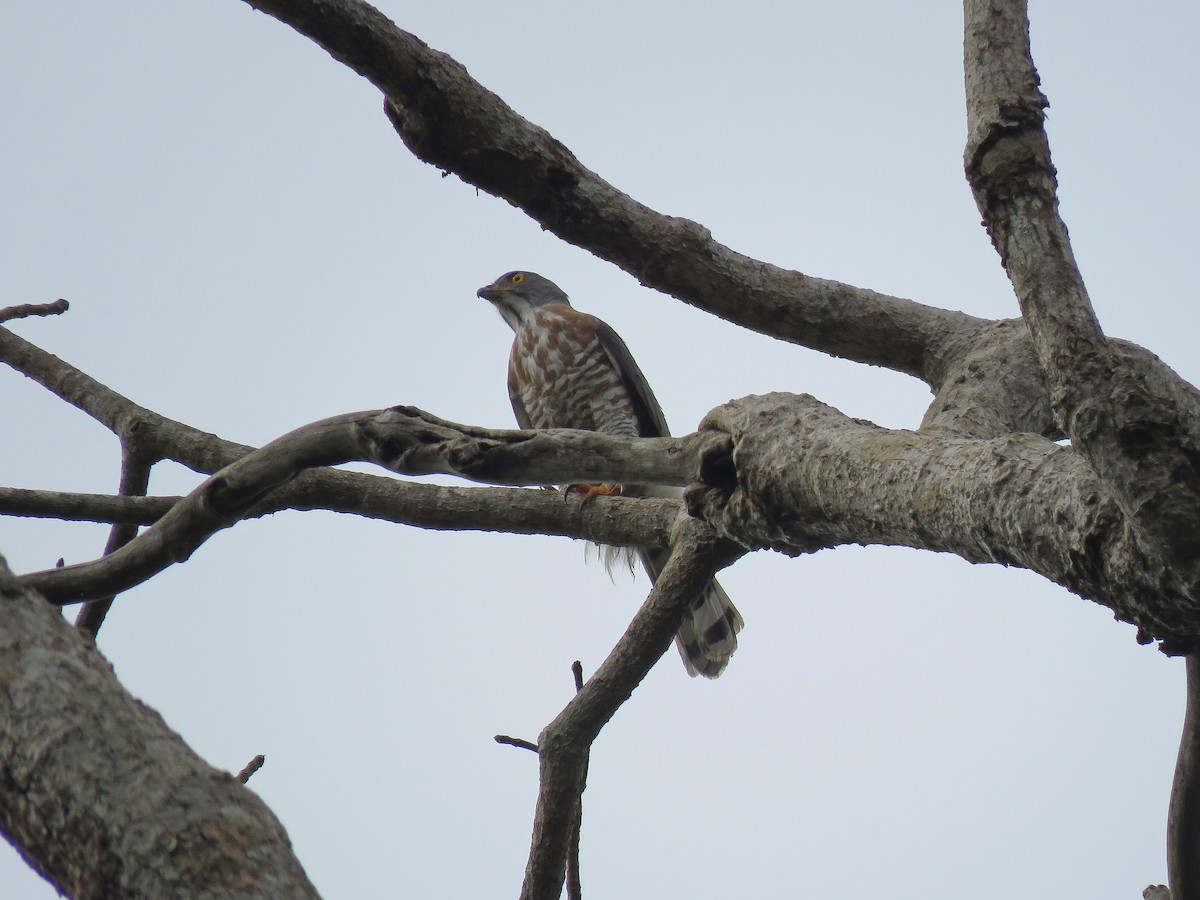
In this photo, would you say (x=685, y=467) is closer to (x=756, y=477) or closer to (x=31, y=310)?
(x=756, y=477)

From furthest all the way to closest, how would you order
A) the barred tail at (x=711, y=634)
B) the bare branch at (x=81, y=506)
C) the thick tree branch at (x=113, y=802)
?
the barred tail at (x=711, y=634)
the bare branch at (x=81, y=506)
the thick tree branch at (x=113, y=802)

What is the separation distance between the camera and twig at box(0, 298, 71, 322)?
385cm

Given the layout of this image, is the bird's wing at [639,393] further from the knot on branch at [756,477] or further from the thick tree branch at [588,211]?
the knot on branch at [756,477]

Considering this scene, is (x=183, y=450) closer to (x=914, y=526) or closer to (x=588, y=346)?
(x=914, y=526)

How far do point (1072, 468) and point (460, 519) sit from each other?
7.44 feet

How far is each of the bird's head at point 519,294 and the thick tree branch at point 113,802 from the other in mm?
6409

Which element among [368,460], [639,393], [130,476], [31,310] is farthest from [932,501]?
[639,393]

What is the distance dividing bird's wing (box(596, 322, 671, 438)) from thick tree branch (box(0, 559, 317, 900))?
5.43 metres

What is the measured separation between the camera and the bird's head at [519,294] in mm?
7715

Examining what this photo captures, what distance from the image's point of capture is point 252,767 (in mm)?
2857

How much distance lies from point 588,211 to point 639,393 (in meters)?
3.83

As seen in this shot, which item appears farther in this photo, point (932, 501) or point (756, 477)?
point (756, 477)

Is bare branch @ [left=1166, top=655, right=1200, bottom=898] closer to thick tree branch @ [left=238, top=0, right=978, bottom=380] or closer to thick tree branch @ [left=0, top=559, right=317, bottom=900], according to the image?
thick tree branch @ [left=238, top=0, right=978, bottom=380]

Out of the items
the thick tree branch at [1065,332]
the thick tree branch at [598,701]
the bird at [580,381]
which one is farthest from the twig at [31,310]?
the thick tree branch at [1065,332]
